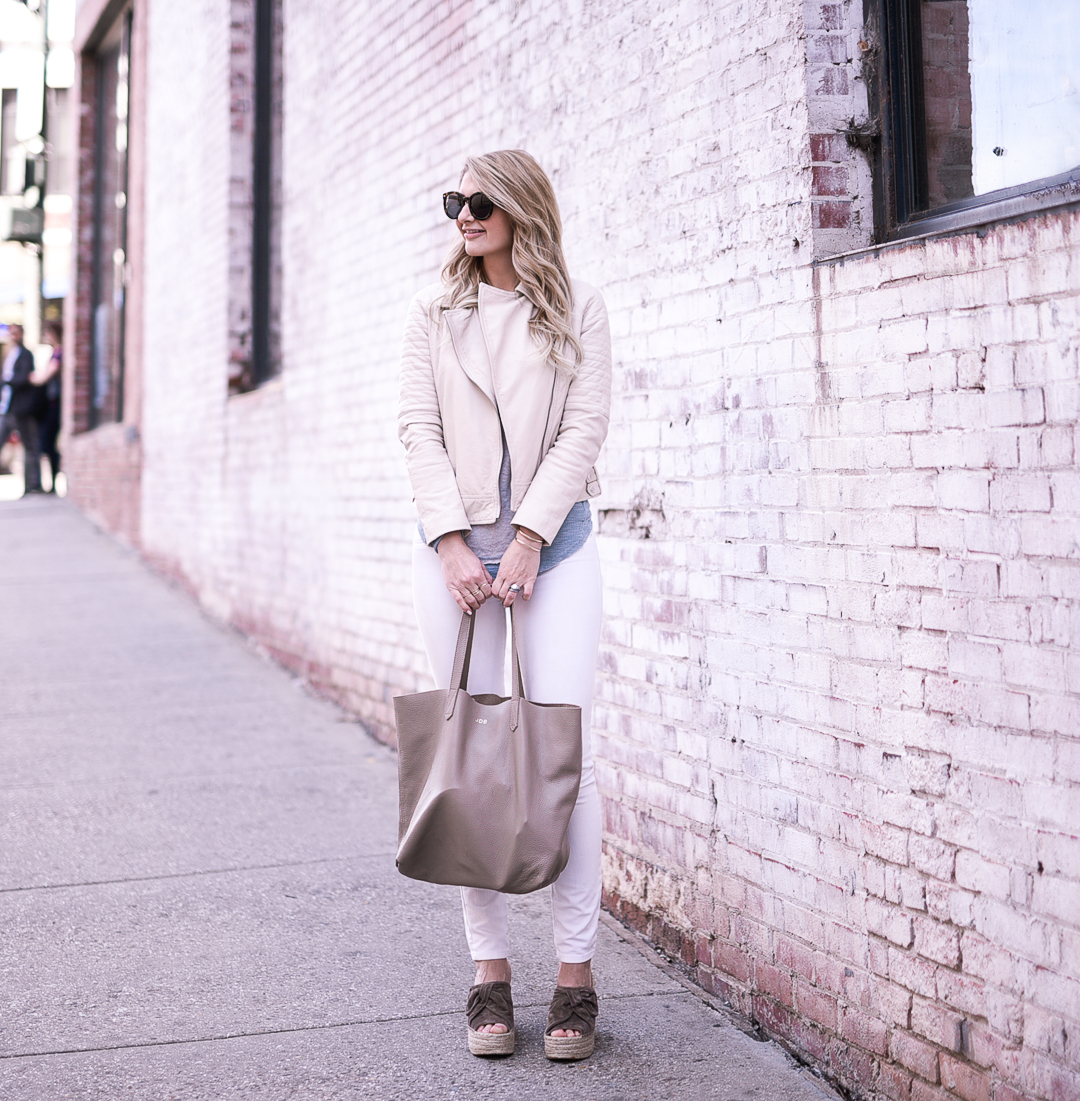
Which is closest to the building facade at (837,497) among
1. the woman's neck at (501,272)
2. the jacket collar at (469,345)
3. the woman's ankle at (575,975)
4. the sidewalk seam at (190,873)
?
the woman's ankle at (575,975)

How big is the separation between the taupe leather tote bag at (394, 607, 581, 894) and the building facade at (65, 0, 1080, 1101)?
26.1 inches

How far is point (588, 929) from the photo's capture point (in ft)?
9.61

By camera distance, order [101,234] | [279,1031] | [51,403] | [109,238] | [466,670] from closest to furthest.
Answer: [466,670] → [279,1031] → [109,238] → [101,234] → [51,403]

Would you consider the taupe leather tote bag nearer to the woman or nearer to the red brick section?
the woman

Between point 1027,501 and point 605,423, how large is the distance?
0.96 metres

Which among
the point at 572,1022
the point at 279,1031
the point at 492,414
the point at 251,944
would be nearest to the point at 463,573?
the point at 492,414

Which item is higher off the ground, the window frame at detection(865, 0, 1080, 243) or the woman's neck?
the window frame at detection(865, 0, 1080, 243)

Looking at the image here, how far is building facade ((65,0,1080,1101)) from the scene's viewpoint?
2.36m

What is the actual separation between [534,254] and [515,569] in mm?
726

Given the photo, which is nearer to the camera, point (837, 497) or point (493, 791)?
point (493, 791)

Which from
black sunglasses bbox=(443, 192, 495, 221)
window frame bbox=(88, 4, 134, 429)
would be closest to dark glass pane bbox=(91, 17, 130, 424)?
window frame bbox=(88, 4, 134, 429)

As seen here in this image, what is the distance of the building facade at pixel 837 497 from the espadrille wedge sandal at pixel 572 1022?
1.59 feet

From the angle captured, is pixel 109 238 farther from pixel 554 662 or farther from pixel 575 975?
pixel 575 975

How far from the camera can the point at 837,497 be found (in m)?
2.86
